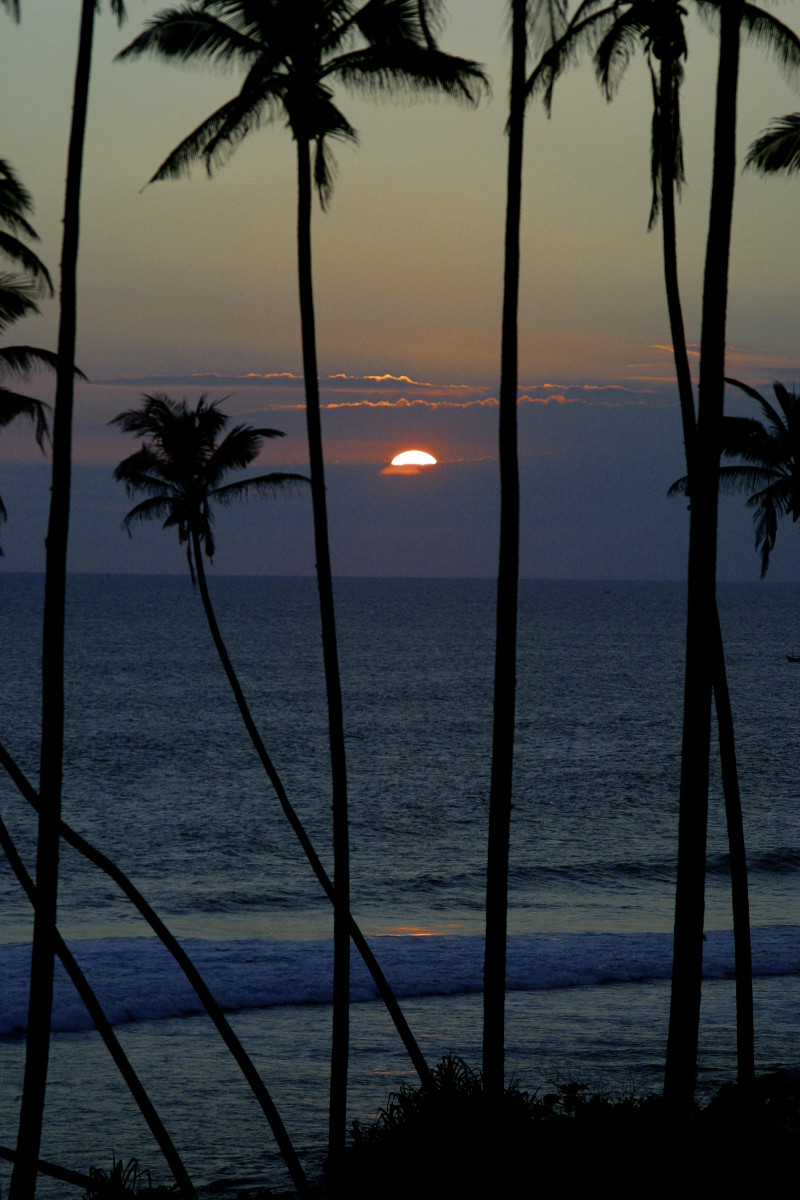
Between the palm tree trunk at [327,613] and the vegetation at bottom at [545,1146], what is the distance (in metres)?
1.18

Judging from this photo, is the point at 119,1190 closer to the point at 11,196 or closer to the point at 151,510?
the point at 11,196

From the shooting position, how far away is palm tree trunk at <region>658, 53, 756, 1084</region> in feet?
29.9

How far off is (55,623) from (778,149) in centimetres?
1054

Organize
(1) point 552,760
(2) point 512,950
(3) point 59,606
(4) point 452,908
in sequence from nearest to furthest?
(3) point 59,606, (2) point 512,950, (4) point 452,908, (1) point 552,760

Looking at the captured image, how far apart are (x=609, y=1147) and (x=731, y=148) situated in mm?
8604

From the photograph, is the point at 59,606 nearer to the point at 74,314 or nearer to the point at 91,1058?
the point at 74,314

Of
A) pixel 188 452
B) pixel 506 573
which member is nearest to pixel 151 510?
pixel 188 452

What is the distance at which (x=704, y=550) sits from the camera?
7.57 metres

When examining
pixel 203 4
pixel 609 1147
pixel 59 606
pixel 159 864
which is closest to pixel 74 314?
pixel 59 606

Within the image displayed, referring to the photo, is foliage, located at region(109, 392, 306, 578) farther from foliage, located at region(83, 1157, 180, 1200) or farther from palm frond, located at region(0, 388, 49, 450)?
foliage, located at region(83, 1157, 180, 1200)

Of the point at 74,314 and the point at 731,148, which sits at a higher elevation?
the point at 731,148

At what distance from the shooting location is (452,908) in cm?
2838

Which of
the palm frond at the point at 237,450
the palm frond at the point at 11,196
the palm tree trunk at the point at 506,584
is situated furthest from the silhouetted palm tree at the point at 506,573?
the palm frond at the point at 237,450

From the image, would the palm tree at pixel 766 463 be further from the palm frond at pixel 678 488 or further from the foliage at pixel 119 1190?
the foliage at pixel 119 1190
